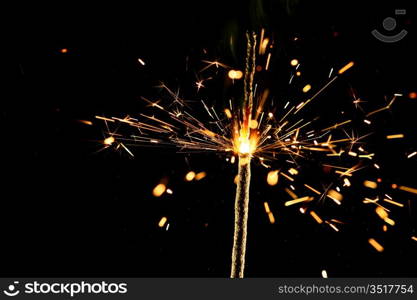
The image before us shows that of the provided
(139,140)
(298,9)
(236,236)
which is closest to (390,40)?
(298,9)

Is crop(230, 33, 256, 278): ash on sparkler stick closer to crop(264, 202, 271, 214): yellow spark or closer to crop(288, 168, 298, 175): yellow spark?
crop(288, 168, 298, 175): yellow spark

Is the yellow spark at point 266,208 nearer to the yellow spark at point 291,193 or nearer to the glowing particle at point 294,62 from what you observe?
the yellow spark at point 291,193

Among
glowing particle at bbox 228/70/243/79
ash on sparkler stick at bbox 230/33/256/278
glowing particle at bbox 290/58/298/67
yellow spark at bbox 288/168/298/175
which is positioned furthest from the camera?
yellow spark at bbox 288/168/298/175

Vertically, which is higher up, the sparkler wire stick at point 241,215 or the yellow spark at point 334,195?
the yellow spark at point 334,195

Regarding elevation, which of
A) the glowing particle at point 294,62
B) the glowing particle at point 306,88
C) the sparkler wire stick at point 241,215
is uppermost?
the glowing particle at point 294,62

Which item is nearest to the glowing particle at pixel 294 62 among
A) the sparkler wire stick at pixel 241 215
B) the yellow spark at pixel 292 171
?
the yellow spark at pixel 292 171

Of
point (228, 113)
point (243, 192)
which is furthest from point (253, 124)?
point (243, 192)

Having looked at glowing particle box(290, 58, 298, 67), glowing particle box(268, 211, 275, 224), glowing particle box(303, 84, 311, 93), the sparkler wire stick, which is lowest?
the sparkler wire stick

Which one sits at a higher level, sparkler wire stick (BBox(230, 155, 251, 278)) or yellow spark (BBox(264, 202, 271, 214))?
yellow spark (BBox(264, 202, 271, 214))

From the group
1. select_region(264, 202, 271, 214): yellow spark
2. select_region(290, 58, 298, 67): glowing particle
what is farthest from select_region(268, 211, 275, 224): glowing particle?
select_region(290, 58, 298, 67): glowing particle
